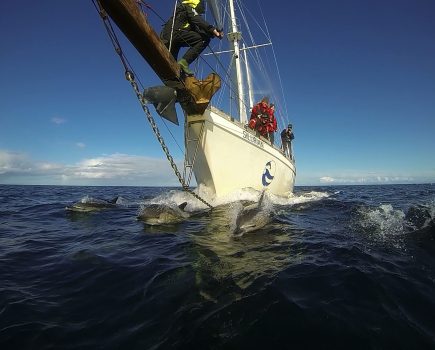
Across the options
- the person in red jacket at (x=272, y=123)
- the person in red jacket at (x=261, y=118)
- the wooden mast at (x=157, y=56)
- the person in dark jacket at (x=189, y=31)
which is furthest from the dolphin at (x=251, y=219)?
the person in red jacket at (x=272, y=123)

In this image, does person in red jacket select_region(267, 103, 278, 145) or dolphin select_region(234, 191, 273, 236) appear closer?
dolphin select_region(234, 191, 273, 236)

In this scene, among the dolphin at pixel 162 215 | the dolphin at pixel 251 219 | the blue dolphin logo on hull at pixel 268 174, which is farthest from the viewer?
the blue dolphin logo on hull at pixel 268 174

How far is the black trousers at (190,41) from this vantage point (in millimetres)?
9031

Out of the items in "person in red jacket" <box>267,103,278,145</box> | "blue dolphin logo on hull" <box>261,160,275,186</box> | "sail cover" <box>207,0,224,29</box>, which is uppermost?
"sail cover" <box>207,0,224,29</box>

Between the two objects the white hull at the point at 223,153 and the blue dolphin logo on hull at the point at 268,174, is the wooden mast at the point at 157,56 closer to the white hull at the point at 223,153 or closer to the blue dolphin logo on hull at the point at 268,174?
the white hull at the point at 223,153

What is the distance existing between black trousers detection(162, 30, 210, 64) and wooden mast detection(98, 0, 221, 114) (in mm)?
525

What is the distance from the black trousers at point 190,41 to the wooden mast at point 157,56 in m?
0.52

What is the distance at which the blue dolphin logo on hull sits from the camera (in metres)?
15.8

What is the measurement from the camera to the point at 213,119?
12.5 metres

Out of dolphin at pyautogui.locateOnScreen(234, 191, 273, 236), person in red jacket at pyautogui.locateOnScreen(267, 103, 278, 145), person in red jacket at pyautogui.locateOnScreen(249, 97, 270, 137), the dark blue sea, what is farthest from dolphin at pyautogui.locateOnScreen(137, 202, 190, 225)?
person in red jacket at pyautogui.locateOnScreen(267, 103, 278, 145)

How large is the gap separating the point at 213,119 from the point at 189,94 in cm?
208

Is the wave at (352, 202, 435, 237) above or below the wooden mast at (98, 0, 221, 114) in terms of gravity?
below

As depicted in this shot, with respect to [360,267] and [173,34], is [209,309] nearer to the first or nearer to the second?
[360,267]

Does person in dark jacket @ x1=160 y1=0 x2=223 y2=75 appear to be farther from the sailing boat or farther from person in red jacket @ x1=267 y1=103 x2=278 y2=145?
person in red jacket @ x1=267 y1=103 x2=278 y2=145
